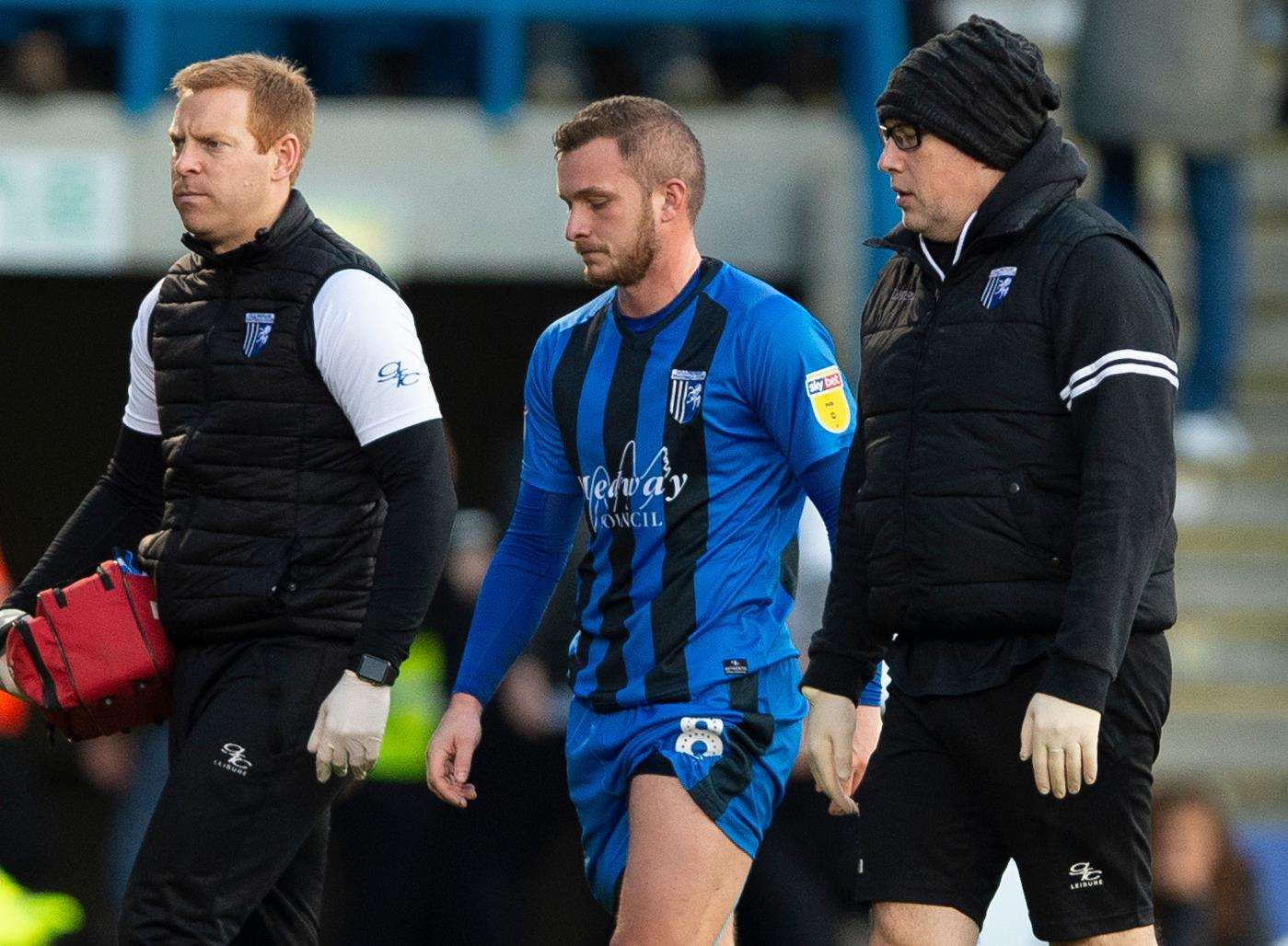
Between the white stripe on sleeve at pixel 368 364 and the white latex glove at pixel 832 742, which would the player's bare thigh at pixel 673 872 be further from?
the white stripe on sleeve at pixel 368 364

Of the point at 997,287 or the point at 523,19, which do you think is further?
the point at 523,19

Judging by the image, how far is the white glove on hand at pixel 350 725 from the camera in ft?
14.6

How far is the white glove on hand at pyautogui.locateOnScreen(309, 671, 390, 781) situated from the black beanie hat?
147 centimetres

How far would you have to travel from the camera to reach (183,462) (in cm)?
475

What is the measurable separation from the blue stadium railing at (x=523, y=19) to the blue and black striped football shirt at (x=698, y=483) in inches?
199

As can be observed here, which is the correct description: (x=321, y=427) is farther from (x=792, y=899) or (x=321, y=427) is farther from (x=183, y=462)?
(x=792, y=899)

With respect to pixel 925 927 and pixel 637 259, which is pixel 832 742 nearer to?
pixel 925 927

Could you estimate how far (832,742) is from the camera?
439 centimetres

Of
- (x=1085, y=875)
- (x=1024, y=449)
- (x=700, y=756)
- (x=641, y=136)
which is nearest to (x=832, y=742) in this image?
(x=700, y=756)

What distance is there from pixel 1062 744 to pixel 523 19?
290 inches

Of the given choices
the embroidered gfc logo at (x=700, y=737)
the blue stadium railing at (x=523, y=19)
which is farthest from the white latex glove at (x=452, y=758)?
the blue stadium railing at (x=523, y=19)

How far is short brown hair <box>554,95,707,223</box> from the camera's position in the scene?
4.82 metres

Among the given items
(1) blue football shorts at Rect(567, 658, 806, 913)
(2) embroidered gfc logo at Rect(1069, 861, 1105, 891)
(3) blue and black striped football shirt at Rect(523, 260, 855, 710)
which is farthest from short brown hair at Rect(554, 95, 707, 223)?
(2) embroidered gfc logo at Rect(1069, 861, 1105, 891)

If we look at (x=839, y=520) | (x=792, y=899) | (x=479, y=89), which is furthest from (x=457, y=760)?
(x=479, y=89)
